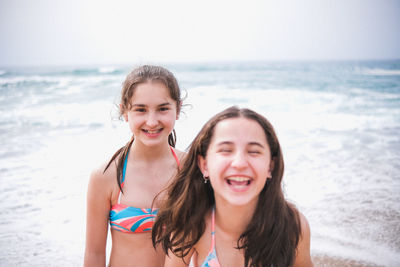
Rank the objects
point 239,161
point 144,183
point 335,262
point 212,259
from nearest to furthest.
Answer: point 239,161, point 212,259, point 144,183, point 335,262

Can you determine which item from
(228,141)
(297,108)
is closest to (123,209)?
(228,141)

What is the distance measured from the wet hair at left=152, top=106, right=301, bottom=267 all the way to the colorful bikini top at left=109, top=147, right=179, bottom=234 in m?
0.13

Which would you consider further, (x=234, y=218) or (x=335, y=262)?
(x=335, y=262)

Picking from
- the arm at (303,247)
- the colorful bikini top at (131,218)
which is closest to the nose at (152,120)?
the colorful bikini top at (131,218)

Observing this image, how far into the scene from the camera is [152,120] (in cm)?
236

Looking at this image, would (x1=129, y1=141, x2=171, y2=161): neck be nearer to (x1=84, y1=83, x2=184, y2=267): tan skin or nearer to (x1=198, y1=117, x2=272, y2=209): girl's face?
(x1=84, y1=83, x2=184, y2=267): tan skin

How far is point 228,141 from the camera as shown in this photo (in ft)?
6.25

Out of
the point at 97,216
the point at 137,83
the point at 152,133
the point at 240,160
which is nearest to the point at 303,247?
the point at 240,160

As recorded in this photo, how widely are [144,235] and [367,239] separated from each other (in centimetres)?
283

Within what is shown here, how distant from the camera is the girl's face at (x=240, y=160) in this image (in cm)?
186

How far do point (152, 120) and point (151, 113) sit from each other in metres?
0.06

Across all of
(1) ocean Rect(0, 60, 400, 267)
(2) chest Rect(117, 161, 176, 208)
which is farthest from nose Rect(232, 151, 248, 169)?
(1) ocean Rect(0, 60, 400, 267)

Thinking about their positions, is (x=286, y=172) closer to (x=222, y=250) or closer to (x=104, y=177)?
(x=222, y=250)

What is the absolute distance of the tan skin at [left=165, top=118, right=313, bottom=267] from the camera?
1.87 meters
